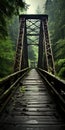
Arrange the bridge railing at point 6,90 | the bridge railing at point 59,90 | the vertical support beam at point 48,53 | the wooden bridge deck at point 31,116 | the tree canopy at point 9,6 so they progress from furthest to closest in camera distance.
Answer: the vertical support beam at point 48,53
the tree canopy at point 9,6
the bridge railing at point 6,90
the bridge railing at point 59,90
the wooden bridge deck at point 31,116

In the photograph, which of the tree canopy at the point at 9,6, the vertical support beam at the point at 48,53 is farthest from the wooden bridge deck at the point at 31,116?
the vertical support beam at the point at 48,53

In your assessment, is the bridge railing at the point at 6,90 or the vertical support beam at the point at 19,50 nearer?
the bridge railing at the point at 6,90

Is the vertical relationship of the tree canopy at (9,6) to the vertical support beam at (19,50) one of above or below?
above

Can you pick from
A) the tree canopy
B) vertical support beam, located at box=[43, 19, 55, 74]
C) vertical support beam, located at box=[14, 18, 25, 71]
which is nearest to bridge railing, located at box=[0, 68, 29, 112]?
the tree canopy

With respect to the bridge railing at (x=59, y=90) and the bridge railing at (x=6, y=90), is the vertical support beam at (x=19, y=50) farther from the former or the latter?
the bridge railing at (x=59, y=90)

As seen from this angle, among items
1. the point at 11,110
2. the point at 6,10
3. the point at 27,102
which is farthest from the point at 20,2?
the point at 11,110

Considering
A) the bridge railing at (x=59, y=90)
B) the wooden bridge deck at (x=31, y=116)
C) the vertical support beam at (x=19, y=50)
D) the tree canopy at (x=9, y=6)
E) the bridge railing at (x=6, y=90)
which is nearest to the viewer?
the wooden bridge deck at (x=31, y=116)

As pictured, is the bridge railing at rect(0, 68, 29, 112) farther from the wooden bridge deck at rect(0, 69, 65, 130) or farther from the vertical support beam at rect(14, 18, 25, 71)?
the vertical support beam at rect(14, 18, 25, 71)

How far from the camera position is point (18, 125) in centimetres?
459

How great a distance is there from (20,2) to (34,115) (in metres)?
5.77

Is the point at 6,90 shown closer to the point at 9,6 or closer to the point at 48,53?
the point at 9,6

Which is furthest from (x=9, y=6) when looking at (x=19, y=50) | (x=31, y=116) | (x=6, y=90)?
(x=19, y=50)

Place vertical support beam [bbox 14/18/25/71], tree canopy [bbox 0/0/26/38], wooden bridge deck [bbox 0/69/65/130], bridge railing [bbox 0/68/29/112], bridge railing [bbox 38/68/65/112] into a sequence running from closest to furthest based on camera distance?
wooden bridge deck [bbox 0/69/65/130], bridge railing [bbox 38/68/65/112], bridge railing [bbox 0/68/29/112], tree canopy [bbox 0/0/26/38], vertical support beam [bbox 14/18/25/71]

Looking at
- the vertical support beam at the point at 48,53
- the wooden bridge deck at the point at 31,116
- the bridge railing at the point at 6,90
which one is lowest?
the wooden bridge deck at the point at 31,116
